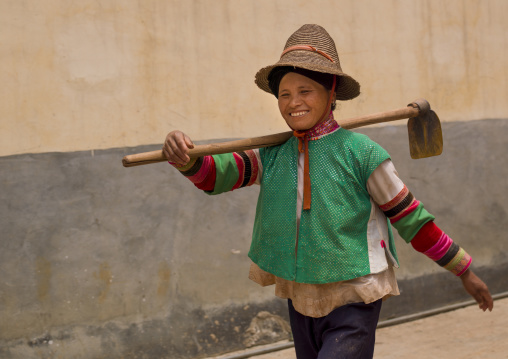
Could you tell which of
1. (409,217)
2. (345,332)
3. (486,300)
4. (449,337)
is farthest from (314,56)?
(449,337)

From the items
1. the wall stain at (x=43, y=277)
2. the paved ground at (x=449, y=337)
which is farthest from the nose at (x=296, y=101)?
the paved ground at (x=449, y=337)

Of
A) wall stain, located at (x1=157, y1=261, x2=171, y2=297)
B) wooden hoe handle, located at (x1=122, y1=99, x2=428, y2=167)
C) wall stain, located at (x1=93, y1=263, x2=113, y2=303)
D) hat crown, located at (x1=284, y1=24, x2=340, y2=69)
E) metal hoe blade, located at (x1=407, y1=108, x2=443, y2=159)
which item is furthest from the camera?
wall stain, located at (x1=157, y1=261, x2=171, y2=297)

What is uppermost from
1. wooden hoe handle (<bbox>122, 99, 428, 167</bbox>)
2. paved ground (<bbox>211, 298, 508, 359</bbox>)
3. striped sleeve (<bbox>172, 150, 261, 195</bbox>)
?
wooden hoe handle (<bbox>122, 99, 428, 167</bbox>)

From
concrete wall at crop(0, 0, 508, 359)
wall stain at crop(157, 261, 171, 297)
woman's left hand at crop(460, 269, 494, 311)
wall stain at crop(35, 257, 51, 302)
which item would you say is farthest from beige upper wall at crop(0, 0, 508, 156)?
woman's left hand at crop(460, 269, 494, 311)

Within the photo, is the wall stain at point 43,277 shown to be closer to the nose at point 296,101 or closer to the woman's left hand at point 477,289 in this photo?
the nose at point 296,101

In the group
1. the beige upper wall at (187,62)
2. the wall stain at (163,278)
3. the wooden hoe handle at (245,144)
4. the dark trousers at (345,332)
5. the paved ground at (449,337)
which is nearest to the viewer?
the dark trousers at (345,332)

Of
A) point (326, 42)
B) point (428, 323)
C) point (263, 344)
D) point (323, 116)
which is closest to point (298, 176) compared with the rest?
point (323, 116)

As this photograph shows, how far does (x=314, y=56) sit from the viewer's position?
2508 millimetres

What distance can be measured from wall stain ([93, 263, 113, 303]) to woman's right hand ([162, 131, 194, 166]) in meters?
1.68

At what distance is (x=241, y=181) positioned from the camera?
2666 mm

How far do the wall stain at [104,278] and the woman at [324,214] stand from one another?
154cm

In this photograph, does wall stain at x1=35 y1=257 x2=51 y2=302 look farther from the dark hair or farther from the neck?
the neck

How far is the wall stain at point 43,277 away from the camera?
373 centimetres

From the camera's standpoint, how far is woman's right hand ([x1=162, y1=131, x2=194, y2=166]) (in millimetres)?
2412
